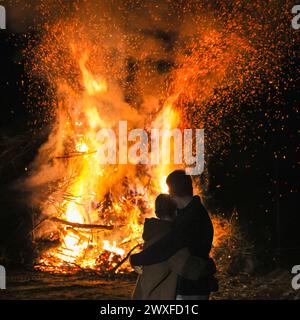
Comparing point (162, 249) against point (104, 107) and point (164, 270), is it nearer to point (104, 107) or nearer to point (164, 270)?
point (164, 270)

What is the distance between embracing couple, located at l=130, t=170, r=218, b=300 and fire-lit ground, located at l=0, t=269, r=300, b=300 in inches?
149

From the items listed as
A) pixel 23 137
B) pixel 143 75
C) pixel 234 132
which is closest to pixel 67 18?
pixel 143 75

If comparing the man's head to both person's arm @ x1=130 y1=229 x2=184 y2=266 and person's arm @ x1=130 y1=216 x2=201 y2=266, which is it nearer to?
person's arm @ x1=130 y1=216 x2=201 y2=266

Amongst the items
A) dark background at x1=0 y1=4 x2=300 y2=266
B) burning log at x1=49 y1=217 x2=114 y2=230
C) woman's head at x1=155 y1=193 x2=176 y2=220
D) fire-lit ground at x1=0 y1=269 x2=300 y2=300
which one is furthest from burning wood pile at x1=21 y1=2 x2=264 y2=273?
woman's head at x1=155 y1=193 x2=176 y2=220

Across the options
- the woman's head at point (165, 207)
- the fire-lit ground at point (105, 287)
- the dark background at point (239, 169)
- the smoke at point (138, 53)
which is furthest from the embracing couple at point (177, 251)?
the dark background at point (239, 169)

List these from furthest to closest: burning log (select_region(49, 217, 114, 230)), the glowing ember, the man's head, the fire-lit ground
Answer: the glowing ember → burning log (select_region(49, 217, 114, 230)) → the fire-lit ground → the man's head

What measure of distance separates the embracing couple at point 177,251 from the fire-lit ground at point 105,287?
3.77 metres

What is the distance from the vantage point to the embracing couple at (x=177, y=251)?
327 cm

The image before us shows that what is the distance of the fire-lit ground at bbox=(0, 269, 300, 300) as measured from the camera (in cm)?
713

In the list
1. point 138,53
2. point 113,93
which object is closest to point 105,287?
point 113,93

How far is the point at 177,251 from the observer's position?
3.30 m

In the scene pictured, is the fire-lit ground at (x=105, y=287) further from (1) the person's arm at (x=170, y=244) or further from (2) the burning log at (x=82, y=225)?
(1) the person's arm at (x=170, y=244)

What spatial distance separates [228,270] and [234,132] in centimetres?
485

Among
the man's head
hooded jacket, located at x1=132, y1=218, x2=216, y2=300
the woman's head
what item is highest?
the man's head
